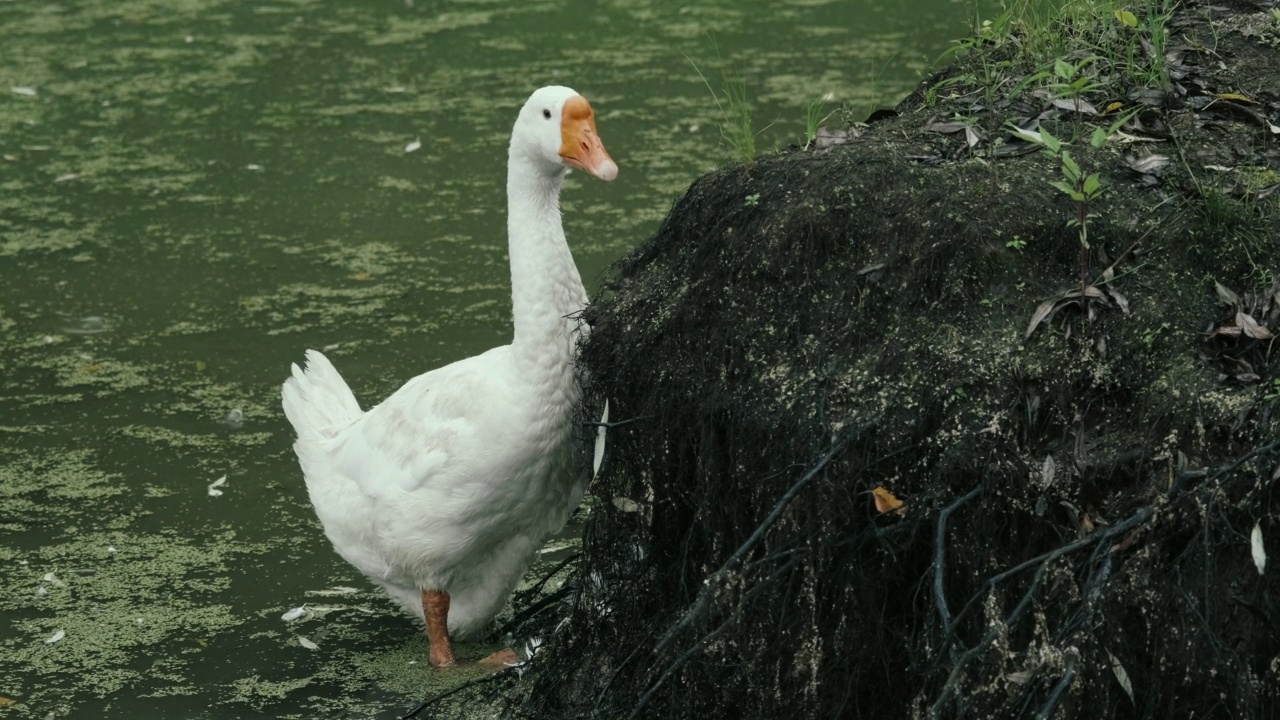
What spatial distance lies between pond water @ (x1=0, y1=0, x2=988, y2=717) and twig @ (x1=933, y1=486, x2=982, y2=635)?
1728 mm

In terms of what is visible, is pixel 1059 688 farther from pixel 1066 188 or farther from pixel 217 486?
pixel 217 486

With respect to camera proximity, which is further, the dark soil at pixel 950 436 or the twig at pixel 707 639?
the twig at pixel 707 639

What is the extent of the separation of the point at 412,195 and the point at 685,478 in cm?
437

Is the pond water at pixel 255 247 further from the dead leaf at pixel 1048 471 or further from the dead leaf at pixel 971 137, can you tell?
the dead leaf at pixel 1048 471

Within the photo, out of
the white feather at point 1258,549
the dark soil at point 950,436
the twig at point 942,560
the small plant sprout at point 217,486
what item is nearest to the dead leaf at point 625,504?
the dark soil at point 950,436

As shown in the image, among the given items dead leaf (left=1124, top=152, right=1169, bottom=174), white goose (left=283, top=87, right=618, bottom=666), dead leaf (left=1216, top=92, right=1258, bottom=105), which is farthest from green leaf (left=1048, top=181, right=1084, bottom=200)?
white goose (left=283, top=87, right=618, bottom=666)

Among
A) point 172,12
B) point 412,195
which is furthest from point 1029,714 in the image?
point 172,12

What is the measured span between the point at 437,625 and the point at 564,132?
1350 millimetres

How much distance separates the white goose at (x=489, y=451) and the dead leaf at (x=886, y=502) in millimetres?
1115

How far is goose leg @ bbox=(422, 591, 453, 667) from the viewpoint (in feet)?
13.3

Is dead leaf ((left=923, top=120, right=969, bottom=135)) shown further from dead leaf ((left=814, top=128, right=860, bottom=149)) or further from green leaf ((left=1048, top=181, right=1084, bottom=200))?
green leaf ((left=1048, top=181, right=1084, bottom=200))

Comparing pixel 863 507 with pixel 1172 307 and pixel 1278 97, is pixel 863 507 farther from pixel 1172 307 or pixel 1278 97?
pixel 1278 97

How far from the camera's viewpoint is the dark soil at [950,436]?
2596mm

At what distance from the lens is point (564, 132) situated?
3686mm
